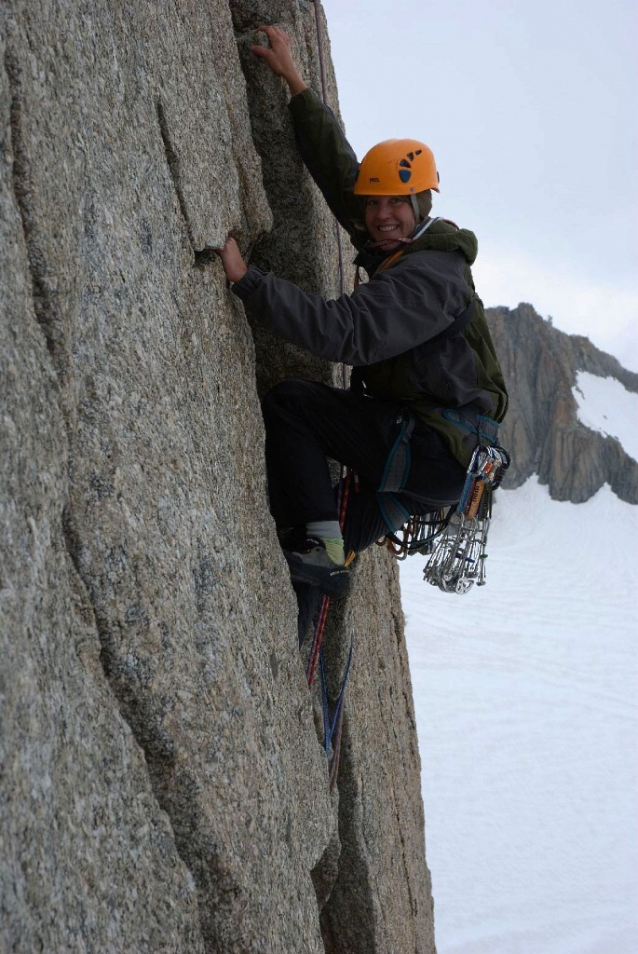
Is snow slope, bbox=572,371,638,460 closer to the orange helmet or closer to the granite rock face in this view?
the orange helmet

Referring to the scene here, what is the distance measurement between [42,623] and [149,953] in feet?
3.73

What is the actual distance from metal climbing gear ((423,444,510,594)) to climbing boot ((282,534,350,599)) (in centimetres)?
77

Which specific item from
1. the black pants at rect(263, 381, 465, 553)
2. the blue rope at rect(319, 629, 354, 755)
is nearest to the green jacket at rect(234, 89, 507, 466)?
the black pants at rect(263, 381, 465, 553)

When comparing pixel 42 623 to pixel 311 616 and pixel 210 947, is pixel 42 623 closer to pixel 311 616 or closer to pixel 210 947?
pixel 210 947

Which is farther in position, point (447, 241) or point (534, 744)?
point (534, 744)

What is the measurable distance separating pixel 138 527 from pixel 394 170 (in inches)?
124

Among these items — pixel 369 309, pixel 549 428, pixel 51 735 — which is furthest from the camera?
pixel 549 428

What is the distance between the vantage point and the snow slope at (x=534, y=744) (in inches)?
778

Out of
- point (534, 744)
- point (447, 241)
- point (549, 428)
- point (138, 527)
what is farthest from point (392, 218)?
point (549, 428)

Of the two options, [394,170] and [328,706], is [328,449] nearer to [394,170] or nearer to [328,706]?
[394,170]

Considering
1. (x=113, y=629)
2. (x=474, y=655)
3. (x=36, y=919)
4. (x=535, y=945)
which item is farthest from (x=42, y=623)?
(x=474, y=655)

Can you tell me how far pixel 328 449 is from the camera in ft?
18.4

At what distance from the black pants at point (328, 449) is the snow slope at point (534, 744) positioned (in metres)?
15.1

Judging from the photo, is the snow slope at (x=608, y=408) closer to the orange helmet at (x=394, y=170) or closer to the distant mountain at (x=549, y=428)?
the distant mountain at (x=549, y=428)
